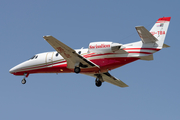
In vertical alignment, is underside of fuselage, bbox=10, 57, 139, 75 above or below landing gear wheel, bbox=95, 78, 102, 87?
Answer: above

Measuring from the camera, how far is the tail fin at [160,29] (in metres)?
30.9

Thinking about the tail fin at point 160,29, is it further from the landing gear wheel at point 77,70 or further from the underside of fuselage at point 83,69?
the landing gear wheel at point 77,70

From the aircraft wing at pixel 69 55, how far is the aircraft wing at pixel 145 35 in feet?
18.3

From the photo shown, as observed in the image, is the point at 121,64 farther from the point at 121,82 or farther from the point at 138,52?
the point at 121,82

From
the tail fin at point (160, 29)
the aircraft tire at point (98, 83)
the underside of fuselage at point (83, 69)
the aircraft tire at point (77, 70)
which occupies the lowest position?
the aircraft tire at point (98, 83)

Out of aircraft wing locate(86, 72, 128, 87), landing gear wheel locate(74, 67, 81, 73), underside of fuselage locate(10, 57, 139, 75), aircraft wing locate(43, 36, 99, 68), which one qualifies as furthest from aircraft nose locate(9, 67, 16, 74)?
aircraft wing locate(86, 72, 128, 87)

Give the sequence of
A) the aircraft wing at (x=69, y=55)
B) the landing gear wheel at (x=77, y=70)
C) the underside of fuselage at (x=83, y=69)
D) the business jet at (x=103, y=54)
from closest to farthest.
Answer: the business jet at (x=103, y=54) → the aircraft wing at (x=69, y=55) → the underside of fuselage at (x=83, y=69) → the landing gear wheel at (x=77, y=70)

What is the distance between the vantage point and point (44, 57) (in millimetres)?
36375

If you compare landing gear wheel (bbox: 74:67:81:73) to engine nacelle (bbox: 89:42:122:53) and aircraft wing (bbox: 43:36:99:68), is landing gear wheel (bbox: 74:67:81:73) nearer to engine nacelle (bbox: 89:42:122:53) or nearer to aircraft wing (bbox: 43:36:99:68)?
aircraft wing (bbox: 43:36:99:68)

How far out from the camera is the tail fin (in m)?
30.9

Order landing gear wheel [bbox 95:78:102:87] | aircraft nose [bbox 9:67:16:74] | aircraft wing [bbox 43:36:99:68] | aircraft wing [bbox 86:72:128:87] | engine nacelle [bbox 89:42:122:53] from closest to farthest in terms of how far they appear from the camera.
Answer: aircraft wing [bbox 43:36:99:68] < engine nacelle [bbox 89:42:122:53] < landing gear wheel [bbox 95:78:102:87] < aircraft wing [bbox 86:72:128:87] < aircraft nose [bbox 9:67:16:74]

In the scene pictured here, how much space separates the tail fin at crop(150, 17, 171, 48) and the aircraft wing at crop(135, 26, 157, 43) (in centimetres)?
69

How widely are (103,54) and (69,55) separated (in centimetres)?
329

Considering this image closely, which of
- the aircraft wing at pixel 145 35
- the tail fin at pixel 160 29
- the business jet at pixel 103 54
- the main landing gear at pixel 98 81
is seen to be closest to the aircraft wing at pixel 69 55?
the business jet at pixel 103 54
